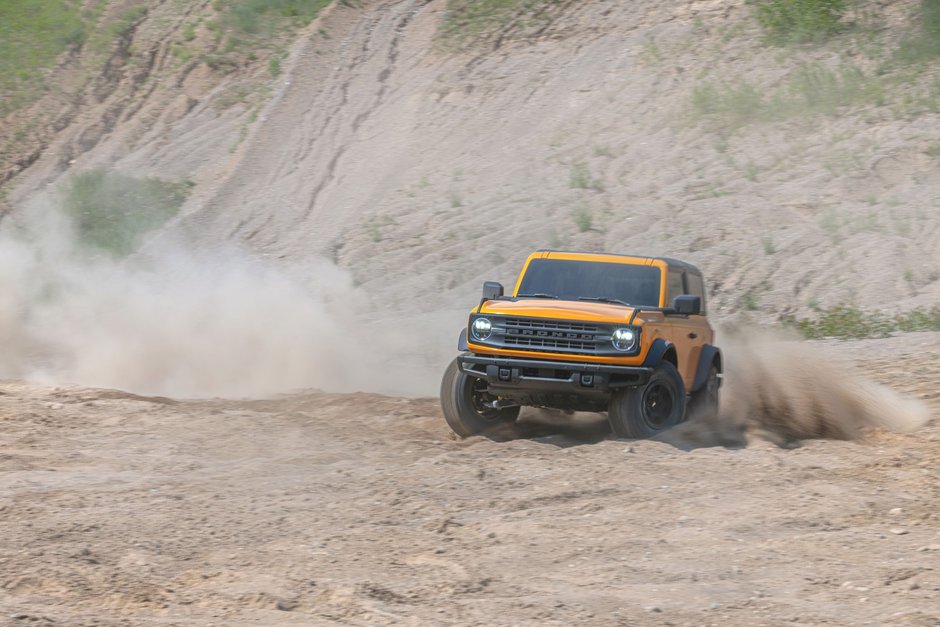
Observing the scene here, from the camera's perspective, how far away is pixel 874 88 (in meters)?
27.7

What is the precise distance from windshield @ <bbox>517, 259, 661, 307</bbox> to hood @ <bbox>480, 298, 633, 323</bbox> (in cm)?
32

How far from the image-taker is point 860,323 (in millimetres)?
20750

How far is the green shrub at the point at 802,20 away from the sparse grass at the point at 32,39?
18.9m

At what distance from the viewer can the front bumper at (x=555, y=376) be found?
10.5m

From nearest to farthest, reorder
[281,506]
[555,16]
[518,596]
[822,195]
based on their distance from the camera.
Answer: [518,596] < [281,506] < [822,195] < [555,16]

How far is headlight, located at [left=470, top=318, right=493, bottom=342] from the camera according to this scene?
11.0 meters

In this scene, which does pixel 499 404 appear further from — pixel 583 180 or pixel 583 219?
pixel 583 180

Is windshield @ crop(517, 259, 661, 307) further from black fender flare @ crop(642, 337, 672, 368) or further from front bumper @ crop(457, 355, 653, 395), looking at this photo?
front bumper @ crop(457, 355, 653, 395)

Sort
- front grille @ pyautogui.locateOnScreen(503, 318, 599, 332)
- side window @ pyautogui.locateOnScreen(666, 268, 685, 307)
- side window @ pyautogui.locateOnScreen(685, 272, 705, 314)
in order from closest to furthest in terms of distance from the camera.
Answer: front grille @ pyautogui.locateOnScreen(503, 318, 599, 332)
side window @ pyautogui.locateOnScreen(666, 268, 685, 307)
side window @ pyautogui.locateOnScreen(685, 272, 705, 314)

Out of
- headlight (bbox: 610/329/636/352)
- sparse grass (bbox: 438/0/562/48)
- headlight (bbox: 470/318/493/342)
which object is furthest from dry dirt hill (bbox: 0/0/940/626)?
headlight (bbox: 470/318/493/342)

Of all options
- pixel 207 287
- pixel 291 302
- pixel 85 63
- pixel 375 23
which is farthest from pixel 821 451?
pixel 85 63

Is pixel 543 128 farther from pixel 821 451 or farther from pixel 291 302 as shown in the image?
pixel 821 451

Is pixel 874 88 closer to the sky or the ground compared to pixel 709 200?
closer to the sky

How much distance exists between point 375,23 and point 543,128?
710 centimetres
